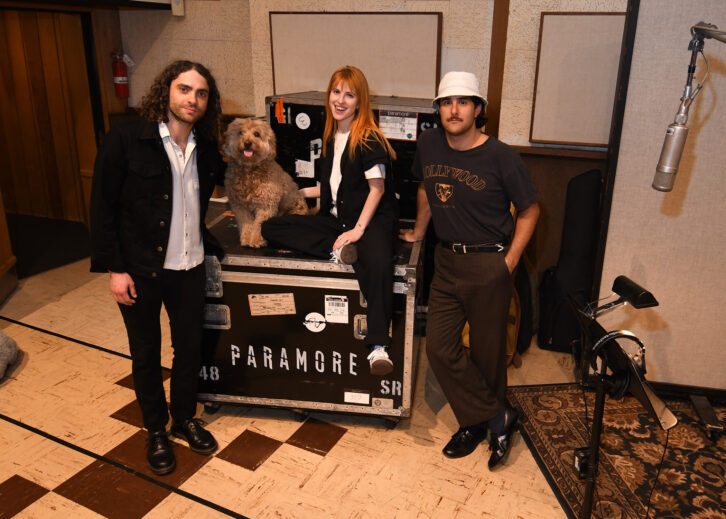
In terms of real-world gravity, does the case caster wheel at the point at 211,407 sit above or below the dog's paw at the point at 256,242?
below

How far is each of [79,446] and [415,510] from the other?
1480 millimetres

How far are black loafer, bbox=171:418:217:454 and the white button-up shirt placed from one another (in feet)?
2.44

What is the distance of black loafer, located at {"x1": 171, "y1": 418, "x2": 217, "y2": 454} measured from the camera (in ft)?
8.62

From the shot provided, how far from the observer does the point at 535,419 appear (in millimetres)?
2918

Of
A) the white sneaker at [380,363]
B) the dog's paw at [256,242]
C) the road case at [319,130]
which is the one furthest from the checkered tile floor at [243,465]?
the road case at [319,130]

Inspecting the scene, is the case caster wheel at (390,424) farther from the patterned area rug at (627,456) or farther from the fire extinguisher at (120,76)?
the fire extinguisher at (120,76)

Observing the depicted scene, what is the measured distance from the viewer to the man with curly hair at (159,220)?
2.20m

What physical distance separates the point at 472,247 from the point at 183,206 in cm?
Result: 113

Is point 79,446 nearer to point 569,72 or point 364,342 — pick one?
point 364,342

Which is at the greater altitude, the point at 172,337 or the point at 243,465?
the point at 172,337

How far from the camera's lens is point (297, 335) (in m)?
2.70

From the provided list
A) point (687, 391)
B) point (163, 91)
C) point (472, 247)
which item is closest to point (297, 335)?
point (472, 247)

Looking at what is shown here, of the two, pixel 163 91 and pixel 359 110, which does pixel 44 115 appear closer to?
pixel 163 91

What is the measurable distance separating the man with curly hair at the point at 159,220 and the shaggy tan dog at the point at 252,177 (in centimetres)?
13
